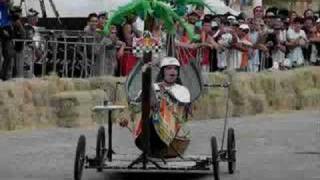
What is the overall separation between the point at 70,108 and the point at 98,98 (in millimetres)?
709

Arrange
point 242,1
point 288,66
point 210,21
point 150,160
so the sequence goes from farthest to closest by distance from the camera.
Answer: point 242,1
point 288,66
point 210,21
point 150,160

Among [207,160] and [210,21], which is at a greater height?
[210,21]

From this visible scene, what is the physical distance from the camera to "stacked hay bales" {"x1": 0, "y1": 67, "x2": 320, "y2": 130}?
657 inches

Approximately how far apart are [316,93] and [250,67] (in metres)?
1.64

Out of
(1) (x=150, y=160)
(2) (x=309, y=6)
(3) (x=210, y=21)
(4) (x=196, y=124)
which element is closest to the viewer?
(1) (x=150, y=160)

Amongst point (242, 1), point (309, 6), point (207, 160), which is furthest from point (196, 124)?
point (309, 6)

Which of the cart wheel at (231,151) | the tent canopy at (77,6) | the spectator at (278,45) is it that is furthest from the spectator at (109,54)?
the cart wheel at (231,151)

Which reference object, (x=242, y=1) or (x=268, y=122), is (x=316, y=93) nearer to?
(x=268, y=122)

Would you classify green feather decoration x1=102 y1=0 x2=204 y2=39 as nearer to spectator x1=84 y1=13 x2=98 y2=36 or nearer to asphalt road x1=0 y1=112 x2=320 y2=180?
asphalt road x1=0 y1=112 x2=320 y2=180

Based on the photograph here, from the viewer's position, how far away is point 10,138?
15648 mm

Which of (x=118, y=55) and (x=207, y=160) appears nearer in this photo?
(x=207, y=160)

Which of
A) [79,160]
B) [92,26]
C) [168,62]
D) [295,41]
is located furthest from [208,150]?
[295,41]

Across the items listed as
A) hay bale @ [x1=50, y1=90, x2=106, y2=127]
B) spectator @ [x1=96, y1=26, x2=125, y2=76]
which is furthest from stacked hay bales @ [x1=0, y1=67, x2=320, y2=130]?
spectator @ [x1=96, y1=26, x2=125, y2=76]

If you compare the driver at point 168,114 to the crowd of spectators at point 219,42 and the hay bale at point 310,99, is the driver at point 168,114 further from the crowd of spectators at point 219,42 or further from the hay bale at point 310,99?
the hay bale at point 310,99
